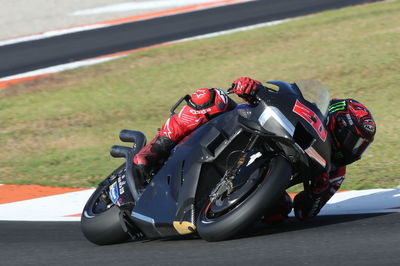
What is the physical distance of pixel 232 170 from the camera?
5.18 meters

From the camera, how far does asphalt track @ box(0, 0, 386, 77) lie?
14172mm

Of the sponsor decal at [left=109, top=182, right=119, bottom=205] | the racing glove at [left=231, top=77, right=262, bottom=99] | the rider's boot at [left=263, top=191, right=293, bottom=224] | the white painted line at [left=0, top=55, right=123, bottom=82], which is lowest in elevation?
the white painted line at [left=0, top=55, right=123, bottom=82]

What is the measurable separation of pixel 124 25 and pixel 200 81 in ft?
15.1

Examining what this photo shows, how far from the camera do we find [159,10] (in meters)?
17.3

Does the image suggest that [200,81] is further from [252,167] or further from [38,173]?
[252,167]

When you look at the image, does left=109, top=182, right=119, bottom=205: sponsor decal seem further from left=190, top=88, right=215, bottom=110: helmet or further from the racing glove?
the racing glove

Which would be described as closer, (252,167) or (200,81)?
(252,167)

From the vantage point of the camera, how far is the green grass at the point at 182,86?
866 cm

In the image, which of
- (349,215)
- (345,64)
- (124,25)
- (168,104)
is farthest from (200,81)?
(349,215)

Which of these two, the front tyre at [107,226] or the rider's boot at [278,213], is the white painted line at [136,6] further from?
the rider's boot at [278,213]

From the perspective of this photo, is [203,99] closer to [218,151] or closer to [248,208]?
[218,151]

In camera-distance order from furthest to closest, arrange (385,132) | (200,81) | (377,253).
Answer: (200,81), (385,132), (377,253)

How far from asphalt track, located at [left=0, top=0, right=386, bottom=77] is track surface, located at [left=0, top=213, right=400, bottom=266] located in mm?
8245

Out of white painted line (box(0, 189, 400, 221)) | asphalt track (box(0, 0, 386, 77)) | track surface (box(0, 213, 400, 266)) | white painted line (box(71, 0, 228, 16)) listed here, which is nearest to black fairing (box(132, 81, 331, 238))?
track surface (box(0, 213, 400, 266))
